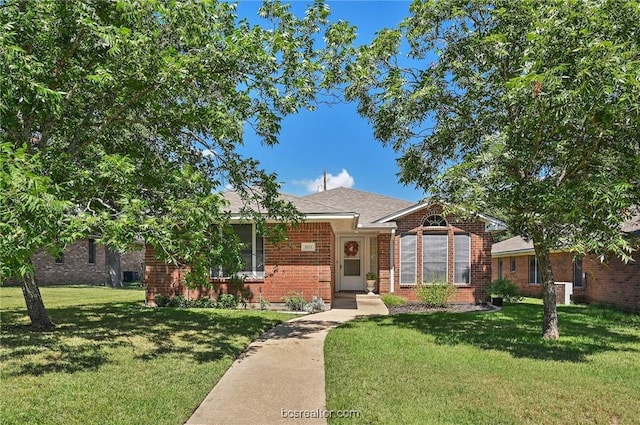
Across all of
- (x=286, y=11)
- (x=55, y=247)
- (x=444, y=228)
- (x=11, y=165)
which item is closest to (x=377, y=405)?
(x=55, y=247)

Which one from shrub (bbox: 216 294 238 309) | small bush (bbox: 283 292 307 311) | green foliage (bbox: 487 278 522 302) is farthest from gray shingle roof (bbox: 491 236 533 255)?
shrub (bbox: 216 294 238 309)

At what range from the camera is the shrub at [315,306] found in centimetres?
1296

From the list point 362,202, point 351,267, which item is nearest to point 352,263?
point 351,267

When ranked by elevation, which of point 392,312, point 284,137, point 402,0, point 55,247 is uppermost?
point 402,0

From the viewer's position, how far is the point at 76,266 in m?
27.5

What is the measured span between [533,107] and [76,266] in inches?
1117

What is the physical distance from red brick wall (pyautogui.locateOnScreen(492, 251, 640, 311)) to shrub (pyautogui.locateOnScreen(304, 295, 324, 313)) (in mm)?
7953

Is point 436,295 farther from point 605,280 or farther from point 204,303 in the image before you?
point 204,303

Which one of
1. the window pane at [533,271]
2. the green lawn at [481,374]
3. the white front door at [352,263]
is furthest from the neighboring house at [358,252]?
the window pane at [533,271]

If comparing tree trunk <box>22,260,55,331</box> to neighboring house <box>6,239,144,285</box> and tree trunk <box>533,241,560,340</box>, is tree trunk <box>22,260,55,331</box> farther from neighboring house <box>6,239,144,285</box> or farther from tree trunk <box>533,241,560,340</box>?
neighboring house <box>6,239,144,285</box>

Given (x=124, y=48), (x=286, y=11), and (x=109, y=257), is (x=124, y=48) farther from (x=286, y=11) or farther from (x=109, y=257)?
(x=109, y=257)

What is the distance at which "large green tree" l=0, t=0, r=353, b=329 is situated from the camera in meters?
5.02

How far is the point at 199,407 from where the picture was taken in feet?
16.3

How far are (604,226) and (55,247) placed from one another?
773cm
